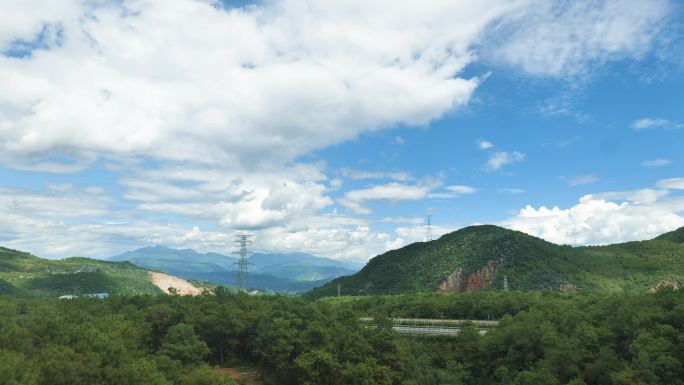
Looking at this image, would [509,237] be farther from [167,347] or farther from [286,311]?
[167,347]

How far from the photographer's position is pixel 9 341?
4453 centimetres

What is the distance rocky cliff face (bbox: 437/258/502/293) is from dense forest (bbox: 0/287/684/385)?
90.5 m

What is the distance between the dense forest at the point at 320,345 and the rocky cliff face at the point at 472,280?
90.5 meters

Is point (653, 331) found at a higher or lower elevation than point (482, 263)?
lower

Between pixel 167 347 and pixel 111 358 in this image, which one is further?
pixel 167 347

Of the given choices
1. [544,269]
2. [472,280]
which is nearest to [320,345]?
[472,280]

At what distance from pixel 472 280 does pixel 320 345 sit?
129 metres

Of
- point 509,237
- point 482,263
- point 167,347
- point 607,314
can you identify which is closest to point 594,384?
point 607,314

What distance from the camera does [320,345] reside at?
65188 millimetres

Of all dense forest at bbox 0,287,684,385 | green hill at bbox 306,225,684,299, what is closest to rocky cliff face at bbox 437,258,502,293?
green hill at bbox 306,225,684,299

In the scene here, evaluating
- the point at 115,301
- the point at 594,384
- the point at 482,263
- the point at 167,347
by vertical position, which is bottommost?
the point at 594,384

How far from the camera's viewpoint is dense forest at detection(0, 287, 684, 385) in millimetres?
46625

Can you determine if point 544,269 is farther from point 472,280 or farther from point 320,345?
point 320,345

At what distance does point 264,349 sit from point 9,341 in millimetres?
33459
